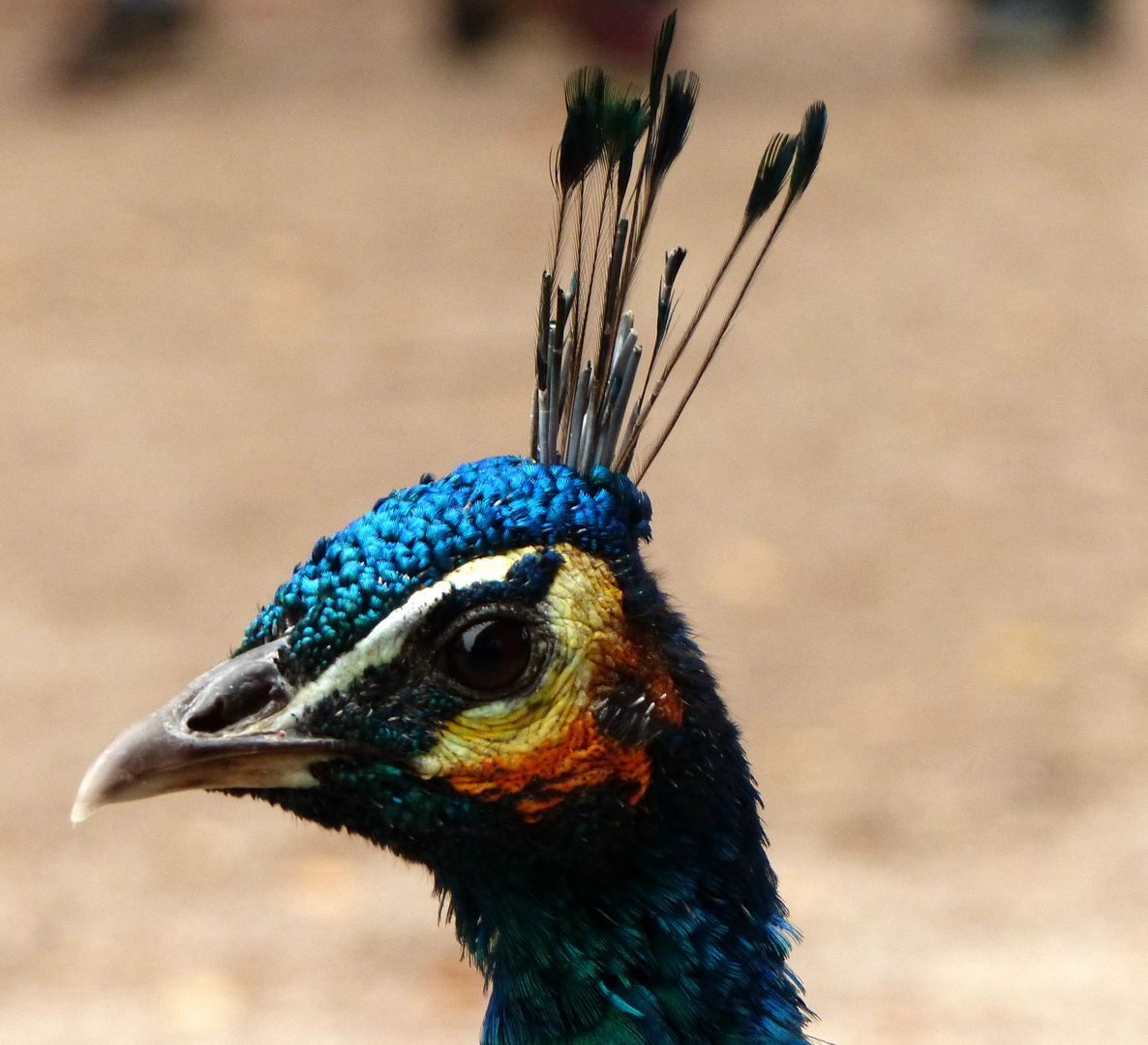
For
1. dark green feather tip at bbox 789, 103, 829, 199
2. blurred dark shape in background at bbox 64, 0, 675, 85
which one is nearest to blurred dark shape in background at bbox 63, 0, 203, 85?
blurred dark shape in background at bbox 64, 0, 675, 85

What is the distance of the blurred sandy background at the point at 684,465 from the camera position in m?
3.65

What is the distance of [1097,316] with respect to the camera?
6707 millimetres

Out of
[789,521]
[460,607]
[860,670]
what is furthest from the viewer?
[789,521]

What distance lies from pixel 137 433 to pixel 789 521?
89.8 inches

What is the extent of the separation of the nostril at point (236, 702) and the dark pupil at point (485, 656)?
16 centimetres

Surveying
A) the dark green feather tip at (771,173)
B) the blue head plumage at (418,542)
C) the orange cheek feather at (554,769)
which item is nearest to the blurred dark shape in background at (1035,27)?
the dark green feather tip at (771,173)

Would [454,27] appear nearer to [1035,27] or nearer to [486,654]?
[1035,27]

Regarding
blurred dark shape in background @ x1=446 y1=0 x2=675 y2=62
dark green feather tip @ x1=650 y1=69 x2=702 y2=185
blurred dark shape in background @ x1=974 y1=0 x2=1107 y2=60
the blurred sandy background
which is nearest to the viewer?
dark green feather tip @ x1=650 y1=69 x2=702 y2=185

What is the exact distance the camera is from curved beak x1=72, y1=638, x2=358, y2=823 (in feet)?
5.05

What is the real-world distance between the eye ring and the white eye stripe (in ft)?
0.09

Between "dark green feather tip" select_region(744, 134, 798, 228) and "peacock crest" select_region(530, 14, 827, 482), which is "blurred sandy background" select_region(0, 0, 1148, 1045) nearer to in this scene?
"peacock crest" select_region(530, 14, 827, 482)

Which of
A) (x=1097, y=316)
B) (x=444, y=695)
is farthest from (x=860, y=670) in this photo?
(x=444, y=695)

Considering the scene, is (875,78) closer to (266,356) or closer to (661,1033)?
(266,356)

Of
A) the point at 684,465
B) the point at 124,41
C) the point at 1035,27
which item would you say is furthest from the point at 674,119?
the point at 124,41
